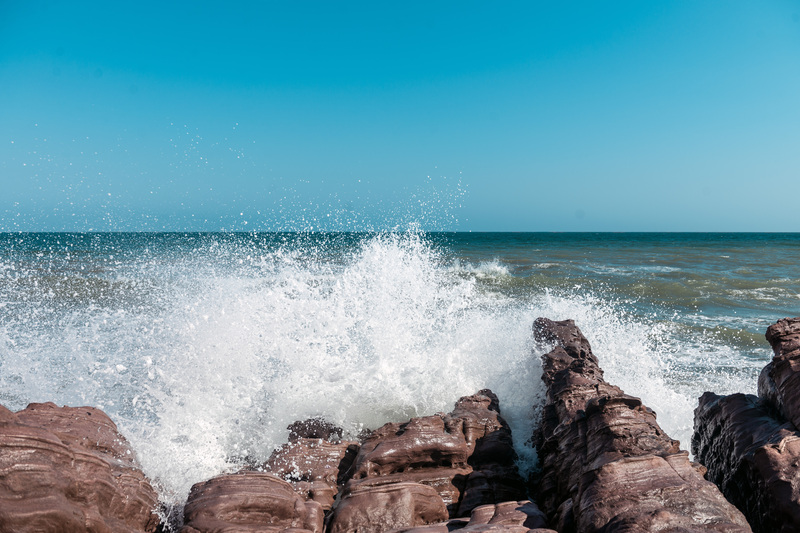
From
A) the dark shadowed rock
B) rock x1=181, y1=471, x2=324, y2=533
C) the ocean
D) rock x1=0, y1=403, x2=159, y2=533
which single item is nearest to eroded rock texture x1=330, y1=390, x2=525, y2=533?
rock x1=181, y1=471, x2=324, y2=533

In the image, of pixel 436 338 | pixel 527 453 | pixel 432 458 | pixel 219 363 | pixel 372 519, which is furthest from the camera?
pixel 436 338

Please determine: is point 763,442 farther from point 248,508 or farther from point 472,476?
point 248,508

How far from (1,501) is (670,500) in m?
3.19

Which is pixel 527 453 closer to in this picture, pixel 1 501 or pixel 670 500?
pixel 670 500

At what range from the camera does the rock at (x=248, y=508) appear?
8.93ft

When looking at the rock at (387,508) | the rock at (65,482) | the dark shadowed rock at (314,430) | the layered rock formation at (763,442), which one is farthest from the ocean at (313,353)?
the layered rock formation at (763,442)

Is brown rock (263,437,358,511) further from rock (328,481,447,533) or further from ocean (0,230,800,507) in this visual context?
ocean (0,230,800,507)

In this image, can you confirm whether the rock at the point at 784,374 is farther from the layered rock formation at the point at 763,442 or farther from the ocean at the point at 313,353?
the ocean at the point at 313,353

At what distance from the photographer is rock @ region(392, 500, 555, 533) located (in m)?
2.58

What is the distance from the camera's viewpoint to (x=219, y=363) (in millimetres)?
6215

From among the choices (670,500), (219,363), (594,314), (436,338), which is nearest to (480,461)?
(670,500)

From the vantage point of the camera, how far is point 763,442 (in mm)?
3123

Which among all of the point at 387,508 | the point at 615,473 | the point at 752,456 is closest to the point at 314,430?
the point at 387,508

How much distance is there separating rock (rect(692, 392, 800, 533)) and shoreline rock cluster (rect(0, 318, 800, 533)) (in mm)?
10
